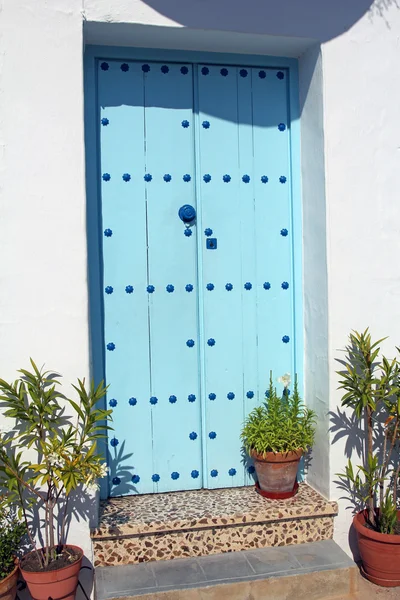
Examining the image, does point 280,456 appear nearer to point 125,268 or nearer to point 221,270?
point 221,270

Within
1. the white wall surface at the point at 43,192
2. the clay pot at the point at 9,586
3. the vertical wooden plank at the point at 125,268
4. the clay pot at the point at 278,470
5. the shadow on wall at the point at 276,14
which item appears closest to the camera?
the clay pot at the point at 9,586

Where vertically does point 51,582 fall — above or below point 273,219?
below

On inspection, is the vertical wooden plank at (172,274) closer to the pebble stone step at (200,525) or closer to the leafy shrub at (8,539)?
the pebble stone step at (200,525)

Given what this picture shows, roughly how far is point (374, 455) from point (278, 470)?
1.87 ft

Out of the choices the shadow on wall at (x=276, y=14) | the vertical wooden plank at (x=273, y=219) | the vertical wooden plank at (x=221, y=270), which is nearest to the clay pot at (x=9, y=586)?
the vertical wooden plank at (x=221, y=270)

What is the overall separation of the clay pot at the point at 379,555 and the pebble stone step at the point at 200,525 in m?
0.26

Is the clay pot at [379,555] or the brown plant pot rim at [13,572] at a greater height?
the brown plant pot rim at [13,572]

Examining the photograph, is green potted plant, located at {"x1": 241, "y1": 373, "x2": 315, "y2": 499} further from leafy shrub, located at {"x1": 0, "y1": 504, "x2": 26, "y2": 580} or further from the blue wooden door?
leafy shrub, located at {"x1": 0, "y1": 504, "x2": 26, "y2": 580}

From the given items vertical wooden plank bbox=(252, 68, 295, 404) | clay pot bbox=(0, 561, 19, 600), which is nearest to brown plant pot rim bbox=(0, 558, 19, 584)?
clay pot bbox=(0, 561, 19, 600)

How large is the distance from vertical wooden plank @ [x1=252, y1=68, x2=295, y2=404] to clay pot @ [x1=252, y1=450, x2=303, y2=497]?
0.45m

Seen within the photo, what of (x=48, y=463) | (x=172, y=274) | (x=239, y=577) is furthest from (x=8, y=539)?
(x=172, y=274)

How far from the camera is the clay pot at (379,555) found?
3.41 m

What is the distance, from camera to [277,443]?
12.1 feet

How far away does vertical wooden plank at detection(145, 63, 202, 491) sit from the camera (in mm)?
3863
